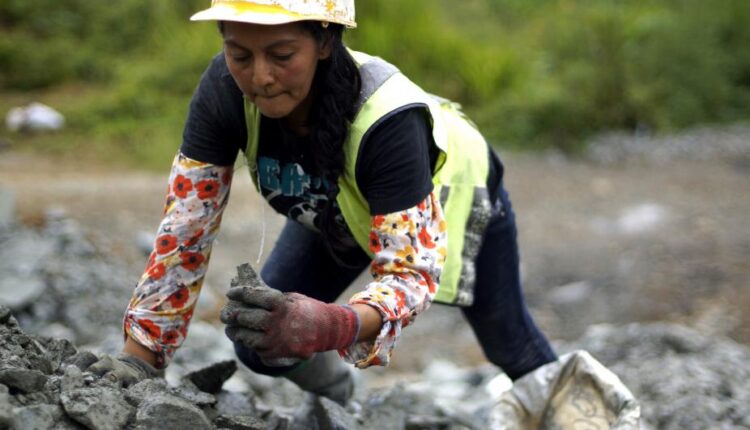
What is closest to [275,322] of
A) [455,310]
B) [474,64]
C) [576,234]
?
[455,310]

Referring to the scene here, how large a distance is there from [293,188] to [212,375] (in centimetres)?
78

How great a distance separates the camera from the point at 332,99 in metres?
2.29

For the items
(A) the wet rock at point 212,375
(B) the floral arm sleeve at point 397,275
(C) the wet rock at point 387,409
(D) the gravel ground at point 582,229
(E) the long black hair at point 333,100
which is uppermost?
(E) the long black hair at point 333,100

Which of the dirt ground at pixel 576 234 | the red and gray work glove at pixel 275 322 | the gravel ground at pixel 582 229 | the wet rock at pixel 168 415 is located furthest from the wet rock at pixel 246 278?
the dirt ground at pixel 576 234

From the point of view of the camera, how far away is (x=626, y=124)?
9.27 meters

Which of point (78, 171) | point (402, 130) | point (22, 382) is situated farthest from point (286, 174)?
point (78, 171)

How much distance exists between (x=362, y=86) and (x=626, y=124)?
7.30m

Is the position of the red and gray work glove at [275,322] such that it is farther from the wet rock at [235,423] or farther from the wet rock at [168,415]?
the wet rock at [235,423]

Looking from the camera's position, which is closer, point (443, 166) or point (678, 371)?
point (443, 166)

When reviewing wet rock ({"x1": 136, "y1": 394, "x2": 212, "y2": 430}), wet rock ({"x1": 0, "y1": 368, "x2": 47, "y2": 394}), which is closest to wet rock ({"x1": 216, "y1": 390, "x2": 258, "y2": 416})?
wet rock ({"x1": 136, "y1": 394, "x2": 212, "y2": 430})

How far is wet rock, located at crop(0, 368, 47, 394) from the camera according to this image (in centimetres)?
220

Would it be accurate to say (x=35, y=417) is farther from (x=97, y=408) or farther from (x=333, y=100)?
(x=333, y=100)

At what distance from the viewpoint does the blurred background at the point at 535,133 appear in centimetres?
580

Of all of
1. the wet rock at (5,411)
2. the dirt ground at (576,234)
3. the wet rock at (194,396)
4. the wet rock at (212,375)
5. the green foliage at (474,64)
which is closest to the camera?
the wet rock at (5,411)
